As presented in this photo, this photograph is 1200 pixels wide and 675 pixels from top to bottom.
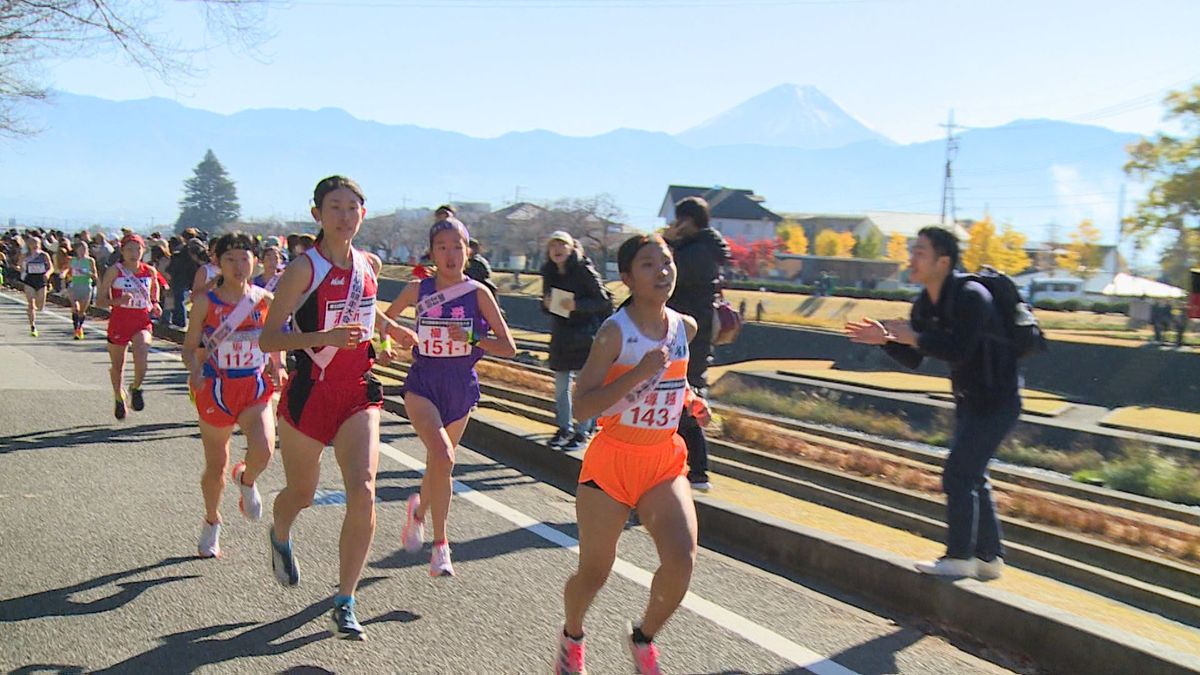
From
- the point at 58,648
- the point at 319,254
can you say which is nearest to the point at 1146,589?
the point at 319,254

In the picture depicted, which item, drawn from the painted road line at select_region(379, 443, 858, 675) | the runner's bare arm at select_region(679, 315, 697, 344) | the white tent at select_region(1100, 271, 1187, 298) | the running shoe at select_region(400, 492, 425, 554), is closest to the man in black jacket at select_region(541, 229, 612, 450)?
the painted road line at select_region(379, 443, 858, 675)

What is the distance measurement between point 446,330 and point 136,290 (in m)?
7.06

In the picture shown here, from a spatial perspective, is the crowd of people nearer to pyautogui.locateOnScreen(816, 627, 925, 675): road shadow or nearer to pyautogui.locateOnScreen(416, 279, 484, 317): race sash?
pyautogui.locateOnScreen(416, 279, 484, 317): race sash

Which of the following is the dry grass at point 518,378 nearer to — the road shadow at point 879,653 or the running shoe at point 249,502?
the running shoe at point 249,502

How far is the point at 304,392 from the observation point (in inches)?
201

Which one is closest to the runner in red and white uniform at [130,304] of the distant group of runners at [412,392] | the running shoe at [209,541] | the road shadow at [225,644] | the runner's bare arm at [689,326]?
the distant group of runners at [412,392]

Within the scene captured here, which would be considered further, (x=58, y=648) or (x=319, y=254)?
(x=319, y=254)

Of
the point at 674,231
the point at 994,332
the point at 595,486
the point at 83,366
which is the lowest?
the point at 83,366

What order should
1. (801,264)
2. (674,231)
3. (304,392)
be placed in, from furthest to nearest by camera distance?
(801,264), (674,231), (304,392)

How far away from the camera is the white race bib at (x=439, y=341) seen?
6.25 meters

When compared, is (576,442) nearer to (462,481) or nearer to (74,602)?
(462,481)

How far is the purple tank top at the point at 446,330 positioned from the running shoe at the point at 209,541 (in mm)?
1543

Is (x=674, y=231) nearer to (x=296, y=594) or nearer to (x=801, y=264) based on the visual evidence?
(x=296, y=594)

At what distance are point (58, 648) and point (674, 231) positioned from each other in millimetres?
5014
